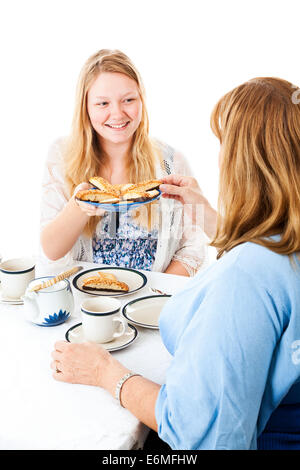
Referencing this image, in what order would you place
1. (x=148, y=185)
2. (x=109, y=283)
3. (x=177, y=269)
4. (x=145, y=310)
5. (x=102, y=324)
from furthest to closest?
(x=177, y=269) → (x=148, y=185) → (x=109, y=283) → (x=145, y=310) → (x=102, y=324)

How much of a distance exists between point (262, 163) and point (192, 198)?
2.78ft

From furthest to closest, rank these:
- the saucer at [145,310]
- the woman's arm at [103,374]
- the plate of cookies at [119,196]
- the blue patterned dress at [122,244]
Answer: the blue patterned dress at [122,244] < the plate of cookies at [119,196] < the saucer at [145,310] < the woman's arm at [103,374]

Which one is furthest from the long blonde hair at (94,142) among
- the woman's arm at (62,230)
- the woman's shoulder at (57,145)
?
the woman's arm at (62,230)

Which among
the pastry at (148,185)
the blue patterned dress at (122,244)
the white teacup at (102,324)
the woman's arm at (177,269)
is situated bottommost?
the woman's arm at (177,269)

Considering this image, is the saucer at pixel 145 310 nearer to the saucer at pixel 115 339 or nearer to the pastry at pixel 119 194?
the saucer at pixel 115 339

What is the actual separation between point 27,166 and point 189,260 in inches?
76.8

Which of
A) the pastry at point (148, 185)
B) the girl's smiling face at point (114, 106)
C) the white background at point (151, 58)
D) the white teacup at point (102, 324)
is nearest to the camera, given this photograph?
the white teacup at point (102, 324)

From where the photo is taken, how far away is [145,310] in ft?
4.19

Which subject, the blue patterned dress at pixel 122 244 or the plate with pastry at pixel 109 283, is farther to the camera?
the blue patterned dress at pixel 122 244

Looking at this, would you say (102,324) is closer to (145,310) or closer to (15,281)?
(145,310)

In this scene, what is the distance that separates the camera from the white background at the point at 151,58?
2.90m

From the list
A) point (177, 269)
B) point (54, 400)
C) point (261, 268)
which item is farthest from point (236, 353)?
point (177, 269)

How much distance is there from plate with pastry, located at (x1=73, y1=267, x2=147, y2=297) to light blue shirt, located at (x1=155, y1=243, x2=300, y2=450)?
1.94ft
